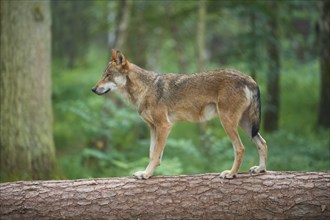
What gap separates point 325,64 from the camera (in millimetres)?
13148

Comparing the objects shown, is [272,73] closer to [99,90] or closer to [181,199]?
[99,90]

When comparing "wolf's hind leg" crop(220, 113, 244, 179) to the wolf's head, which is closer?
"wolf's hind leg" crop(220, 113, 244, 179)

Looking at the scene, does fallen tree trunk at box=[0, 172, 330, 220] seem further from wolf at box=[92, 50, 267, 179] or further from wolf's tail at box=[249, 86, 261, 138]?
wolf's tail at box=[249, 86, 261, 138]

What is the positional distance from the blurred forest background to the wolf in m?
2.75

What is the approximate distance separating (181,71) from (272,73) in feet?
9.36

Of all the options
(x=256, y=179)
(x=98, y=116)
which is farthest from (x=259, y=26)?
(x=256, y=179)

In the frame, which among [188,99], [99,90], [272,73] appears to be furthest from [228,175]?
[272,73]

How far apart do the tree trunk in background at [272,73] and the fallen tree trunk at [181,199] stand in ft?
27.8

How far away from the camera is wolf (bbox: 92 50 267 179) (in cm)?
571

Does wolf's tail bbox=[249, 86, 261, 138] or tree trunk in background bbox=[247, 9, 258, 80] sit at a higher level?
tree trunk in background bbox=[247, 9, 258, 80]

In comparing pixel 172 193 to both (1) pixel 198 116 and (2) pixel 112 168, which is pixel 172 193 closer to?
(1) pixel 198 116

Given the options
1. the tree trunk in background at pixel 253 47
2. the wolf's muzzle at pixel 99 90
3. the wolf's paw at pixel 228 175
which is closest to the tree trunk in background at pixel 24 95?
the wolf's muzzle at pixel 99 90

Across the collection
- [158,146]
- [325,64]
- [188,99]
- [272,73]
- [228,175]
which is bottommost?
[228,175]

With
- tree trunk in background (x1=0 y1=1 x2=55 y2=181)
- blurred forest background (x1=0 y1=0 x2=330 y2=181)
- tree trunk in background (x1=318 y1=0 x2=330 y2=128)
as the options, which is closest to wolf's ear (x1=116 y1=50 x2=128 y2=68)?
tree trunk in background (x1=0 y1=1 x2=55 y2=181)
